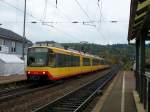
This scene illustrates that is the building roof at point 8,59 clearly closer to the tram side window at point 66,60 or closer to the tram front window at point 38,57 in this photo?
the tram side window at point 66,60

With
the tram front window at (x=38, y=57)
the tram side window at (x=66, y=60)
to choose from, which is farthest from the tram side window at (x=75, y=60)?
the tram front window at (x=38, y=57)

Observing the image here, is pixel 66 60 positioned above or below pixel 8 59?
below

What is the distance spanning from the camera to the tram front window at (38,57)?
90.4 ft

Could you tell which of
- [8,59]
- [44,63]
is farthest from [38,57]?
[8,59]

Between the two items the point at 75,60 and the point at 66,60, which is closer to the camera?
the point at 66,60

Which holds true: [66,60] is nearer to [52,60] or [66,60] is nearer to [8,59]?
[52,60]

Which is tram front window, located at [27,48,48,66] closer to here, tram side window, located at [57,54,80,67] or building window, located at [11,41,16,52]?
tram side window, located at [57,54,80,67]

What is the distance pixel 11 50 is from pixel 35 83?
2585 centimetres

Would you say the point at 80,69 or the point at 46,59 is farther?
the point at 80,69

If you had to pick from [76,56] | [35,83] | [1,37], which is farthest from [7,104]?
[1,37]

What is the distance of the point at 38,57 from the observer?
27.9 metres

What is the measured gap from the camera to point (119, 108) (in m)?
15.6

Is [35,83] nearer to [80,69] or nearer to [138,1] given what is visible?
[80,69]

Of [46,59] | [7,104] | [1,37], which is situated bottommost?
[7,104]
